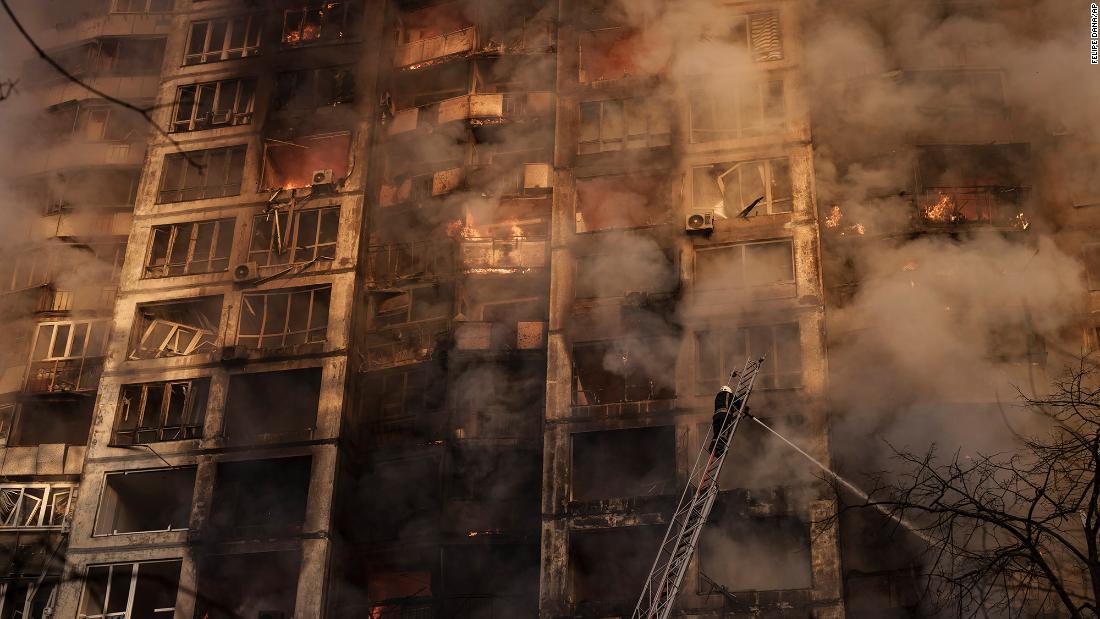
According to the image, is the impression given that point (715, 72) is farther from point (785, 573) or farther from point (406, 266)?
point (785, 573)

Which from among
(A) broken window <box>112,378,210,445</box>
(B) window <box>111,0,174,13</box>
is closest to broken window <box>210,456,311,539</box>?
(A) broken window <box>112,378,210,445</box>

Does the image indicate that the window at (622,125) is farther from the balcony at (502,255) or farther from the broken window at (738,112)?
the balcony at (502,255)

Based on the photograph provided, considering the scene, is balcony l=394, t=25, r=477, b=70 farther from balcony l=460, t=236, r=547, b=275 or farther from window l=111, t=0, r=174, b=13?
window l=111, t=0, r=174, b=13

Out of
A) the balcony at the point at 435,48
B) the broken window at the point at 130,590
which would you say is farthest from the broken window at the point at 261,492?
the balcony at the point at 435,48

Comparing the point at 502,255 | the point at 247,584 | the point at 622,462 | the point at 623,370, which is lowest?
the point at 247,584

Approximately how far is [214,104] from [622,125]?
37.1 feet

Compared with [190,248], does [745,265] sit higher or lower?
lower

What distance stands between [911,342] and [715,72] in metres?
8.16

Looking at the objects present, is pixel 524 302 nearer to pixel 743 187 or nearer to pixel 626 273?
pixel 626 273

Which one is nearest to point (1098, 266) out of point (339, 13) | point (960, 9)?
point (960, 9)

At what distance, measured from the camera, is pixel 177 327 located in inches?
1184

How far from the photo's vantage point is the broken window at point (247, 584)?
2636 centimetres

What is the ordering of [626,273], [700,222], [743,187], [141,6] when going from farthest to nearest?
[141,6] < [743,187] < [626,273] < [700,222]

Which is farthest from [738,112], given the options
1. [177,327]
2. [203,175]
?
[177,327]
